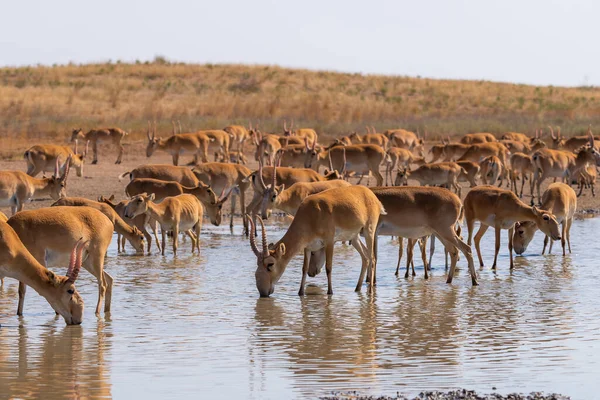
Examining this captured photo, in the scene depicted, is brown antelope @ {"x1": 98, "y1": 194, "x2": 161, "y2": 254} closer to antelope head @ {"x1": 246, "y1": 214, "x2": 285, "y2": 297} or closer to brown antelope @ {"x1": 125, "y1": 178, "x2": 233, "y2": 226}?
brown antelope @ {"x1": 125, "y1": 178, "x2": 233, "y2": 226}

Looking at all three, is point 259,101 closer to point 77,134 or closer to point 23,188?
point 77,134

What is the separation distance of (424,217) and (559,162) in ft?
49.8

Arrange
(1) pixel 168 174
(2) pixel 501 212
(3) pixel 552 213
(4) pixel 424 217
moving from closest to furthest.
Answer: (4) pixel 424 217 → (2) pixel 501 212 → (3) pixel 552 213 → (1) pixel 168 174

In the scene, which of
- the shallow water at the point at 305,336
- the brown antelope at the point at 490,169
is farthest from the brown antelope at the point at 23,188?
the brown antelope at the point at 490,169

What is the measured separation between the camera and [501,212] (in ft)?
56.7

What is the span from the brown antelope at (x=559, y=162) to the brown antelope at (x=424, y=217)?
44.5 feet

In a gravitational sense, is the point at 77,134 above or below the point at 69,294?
above

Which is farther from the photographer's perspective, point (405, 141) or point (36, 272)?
point (405, 141)

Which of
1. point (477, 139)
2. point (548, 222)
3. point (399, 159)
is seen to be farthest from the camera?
point (477, 139)

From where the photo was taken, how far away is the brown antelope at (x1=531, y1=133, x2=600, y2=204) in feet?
95.6

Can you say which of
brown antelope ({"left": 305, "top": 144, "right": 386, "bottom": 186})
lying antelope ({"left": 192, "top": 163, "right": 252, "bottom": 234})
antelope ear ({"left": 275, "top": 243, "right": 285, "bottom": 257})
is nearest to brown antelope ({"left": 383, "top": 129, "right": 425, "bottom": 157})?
brown antelope ({"left": 305, "top": 144, "right": 386, "bottom": 186})

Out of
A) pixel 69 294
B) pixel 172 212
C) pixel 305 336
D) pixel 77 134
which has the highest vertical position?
pixel 77 134

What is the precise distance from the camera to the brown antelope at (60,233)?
40.1ft

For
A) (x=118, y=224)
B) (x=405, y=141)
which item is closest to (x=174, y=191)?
(x=118, y=224)
